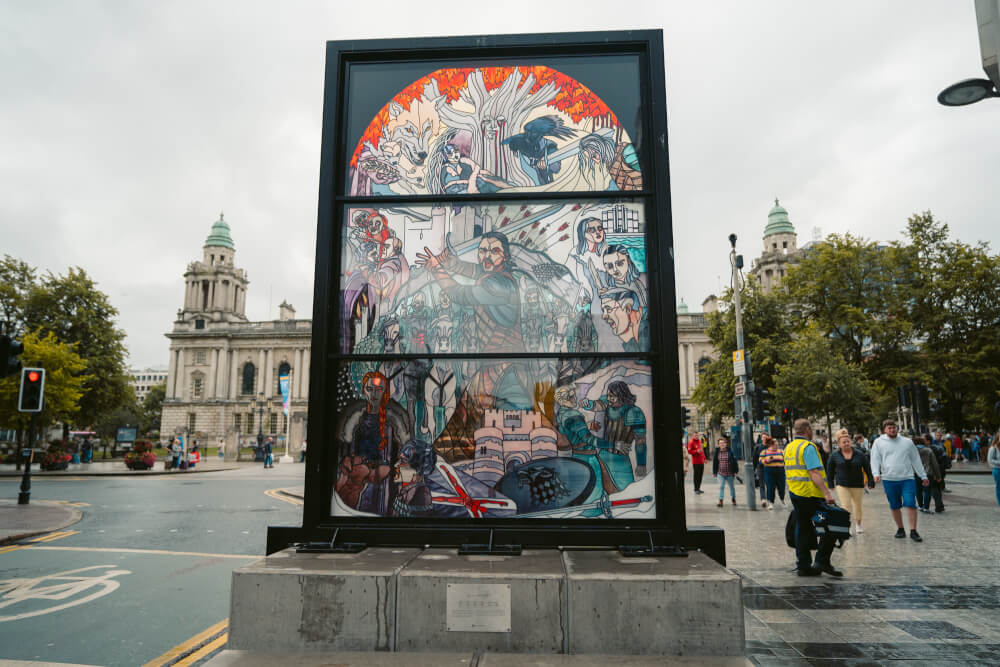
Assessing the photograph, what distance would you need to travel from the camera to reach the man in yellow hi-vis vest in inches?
270

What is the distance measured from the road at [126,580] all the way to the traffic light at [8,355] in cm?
276

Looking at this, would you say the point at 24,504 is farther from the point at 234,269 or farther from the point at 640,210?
the point at 234,269

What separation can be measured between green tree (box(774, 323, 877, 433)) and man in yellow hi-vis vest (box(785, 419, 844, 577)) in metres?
22.1

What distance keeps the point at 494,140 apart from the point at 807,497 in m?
5.80

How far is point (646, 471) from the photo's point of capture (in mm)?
3818

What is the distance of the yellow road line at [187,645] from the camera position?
4246 mm

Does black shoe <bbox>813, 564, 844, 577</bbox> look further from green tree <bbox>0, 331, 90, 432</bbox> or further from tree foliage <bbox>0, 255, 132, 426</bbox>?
tree foliage <bbox>0, 255, 132, 426</bbox>

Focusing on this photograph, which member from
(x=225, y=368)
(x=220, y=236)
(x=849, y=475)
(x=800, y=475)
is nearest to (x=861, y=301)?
(x=849, y=475)

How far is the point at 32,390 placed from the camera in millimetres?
14375

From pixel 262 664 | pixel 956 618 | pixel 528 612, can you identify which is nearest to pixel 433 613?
pixel 528 612

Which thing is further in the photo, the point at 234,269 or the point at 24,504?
the point at 234,269

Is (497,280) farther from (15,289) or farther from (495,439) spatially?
(15,289)

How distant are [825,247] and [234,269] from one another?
270 feet

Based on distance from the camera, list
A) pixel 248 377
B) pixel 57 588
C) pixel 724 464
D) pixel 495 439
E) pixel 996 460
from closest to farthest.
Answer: pixel 495 439 < pixel 57 588 < pixel 996 460 < pixel 724 464 < pixel 248 377
